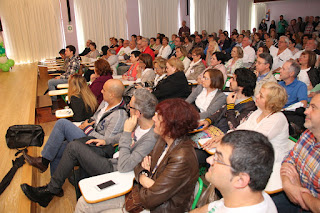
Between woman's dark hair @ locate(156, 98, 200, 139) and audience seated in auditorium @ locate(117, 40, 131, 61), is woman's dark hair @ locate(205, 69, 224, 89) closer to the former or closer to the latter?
woman's dark hair @ locate(156, 98, 200, 139)

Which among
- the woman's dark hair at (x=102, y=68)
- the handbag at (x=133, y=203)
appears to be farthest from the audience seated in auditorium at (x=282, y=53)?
the handbag at (x=133, y=203)

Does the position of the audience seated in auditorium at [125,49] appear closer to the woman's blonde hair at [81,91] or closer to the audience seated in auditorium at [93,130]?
the woman's blonde hair at [81,91]

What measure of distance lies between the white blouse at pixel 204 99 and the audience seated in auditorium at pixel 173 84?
2.37 ft

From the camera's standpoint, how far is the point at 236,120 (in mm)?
2764

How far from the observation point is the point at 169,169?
1.60 m

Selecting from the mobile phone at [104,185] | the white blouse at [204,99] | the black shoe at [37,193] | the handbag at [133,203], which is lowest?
the black shoe at [37,193]

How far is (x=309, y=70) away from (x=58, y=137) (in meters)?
3.96

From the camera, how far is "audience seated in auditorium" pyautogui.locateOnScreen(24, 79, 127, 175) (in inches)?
106

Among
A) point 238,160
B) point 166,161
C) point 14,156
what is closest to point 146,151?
point 166,161

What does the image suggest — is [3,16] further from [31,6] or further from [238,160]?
[238,160]

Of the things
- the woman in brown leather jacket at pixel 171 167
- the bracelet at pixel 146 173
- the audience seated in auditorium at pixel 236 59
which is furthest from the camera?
the audience seated in auditorium at pixel 236 59

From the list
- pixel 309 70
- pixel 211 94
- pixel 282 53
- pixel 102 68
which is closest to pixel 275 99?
pixel 211 94

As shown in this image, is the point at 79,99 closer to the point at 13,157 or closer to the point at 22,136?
the point at 22,136

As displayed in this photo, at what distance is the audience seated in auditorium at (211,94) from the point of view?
323 cm
